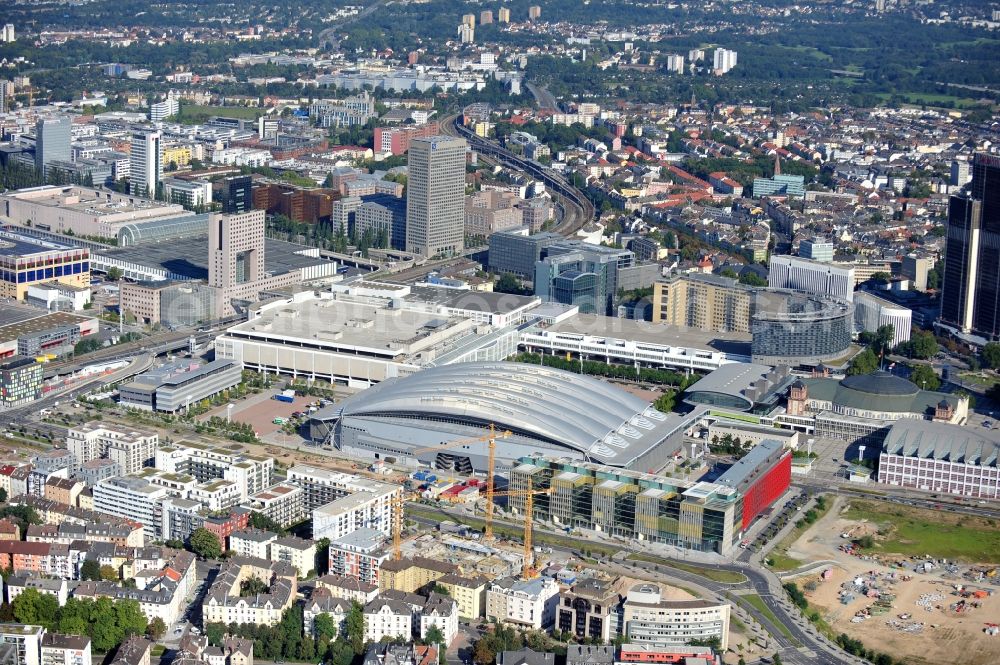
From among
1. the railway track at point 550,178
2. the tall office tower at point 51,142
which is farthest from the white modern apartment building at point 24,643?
the tall office tower at point 51,142

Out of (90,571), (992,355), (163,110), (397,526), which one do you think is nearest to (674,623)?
(397,526)

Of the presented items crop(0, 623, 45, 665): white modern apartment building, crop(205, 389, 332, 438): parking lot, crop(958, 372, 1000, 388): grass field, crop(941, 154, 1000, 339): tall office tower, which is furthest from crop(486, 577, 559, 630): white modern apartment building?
crop(941, 154, 1000, 339): tall office tower

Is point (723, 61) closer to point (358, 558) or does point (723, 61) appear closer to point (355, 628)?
point (358, 558)

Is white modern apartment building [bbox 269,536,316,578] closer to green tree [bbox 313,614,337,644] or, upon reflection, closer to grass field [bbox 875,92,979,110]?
green tree [bbox 313,614,337,644]

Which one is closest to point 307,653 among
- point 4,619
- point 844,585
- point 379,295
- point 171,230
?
point 4,619

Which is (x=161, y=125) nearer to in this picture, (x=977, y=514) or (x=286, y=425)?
(x=286, y=425)

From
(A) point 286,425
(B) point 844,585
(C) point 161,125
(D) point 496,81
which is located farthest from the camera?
(D) point 496,81
